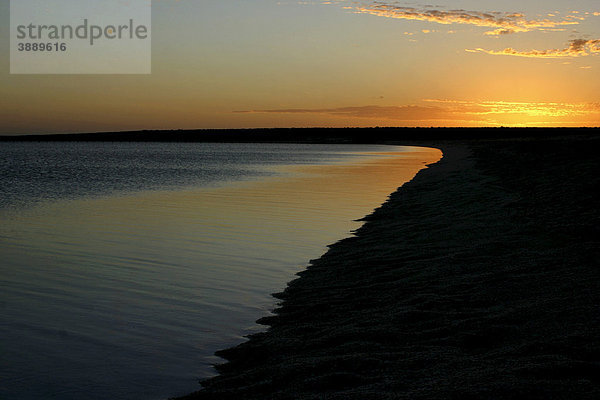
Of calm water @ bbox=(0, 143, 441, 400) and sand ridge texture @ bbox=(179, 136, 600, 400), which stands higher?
sand ridge texture @ bbox=(179, 136, 600, 400)

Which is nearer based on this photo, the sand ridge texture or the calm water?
the sand ridge texture

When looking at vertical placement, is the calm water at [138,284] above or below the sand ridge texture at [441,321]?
below

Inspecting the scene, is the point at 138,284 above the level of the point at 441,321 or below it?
below

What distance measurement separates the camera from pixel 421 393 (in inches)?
209

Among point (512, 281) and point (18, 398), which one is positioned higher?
point (512, 281)

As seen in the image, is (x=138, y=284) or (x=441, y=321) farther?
(x=138, y=284)

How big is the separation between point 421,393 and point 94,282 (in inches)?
302

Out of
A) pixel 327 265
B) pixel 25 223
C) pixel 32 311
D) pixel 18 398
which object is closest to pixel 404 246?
pixel 327 265

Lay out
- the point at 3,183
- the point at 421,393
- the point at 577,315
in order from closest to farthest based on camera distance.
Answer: the point at 421,393
the point at 577,315
the point at 3,183

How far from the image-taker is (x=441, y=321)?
767 cm

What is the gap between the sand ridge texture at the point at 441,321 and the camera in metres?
5.61

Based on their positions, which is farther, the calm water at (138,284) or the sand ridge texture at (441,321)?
the calm water at (138,284)

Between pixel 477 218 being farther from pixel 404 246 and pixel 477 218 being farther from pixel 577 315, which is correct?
pixel 577 315

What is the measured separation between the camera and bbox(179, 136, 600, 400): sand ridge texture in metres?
5.61
